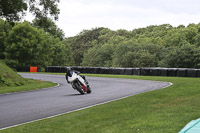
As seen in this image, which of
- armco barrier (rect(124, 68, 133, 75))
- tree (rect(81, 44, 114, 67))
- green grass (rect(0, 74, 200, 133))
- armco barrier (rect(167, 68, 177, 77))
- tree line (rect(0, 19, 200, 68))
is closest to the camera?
green grass (rect(0, 74, 200, 133))

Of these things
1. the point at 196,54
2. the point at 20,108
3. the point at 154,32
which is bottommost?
the point at 20,108

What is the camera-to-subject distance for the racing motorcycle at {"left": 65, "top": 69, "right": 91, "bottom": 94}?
17.1m

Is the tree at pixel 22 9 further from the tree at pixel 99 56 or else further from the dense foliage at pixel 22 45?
the tree at pixel 99 56

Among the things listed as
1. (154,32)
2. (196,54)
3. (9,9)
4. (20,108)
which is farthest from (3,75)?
(154,32)

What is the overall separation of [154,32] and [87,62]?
30.0 meters

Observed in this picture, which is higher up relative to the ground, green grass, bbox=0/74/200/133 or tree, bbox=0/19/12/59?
tree, bbox=0/19/12/59

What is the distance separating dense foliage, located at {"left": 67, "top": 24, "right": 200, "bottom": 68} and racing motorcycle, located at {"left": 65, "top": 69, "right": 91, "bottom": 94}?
6449cm

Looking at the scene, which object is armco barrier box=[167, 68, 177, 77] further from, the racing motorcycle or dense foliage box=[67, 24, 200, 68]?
dense foliage box=[67, 24, 200, 68]

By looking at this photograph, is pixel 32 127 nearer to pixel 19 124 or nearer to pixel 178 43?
pixel 19 124

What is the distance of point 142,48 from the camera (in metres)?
110

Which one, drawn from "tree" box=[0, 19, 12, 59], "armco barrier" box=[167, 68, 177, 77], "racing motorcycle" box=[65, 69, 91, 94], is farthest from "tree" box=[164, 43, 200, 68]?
"racing motorcycle" box=[65, 69, 91, 94]

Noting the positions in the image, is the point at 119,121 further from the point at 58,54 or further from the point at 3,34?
the point at 58,54

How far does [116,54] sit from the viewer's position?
390 ft

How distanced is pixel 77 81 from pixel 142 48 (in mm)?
93550
